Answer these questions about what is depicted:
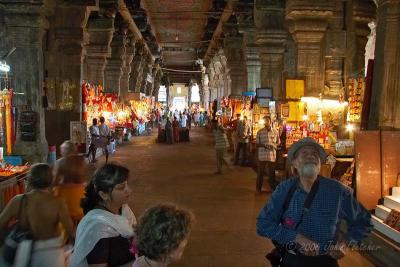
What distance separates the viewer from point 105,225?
245 centimetres

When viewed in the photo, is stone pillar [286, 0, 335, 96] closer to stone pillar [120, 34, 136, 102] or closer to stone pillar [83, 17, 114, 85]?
stone pillar [83, 17, 114, 85]

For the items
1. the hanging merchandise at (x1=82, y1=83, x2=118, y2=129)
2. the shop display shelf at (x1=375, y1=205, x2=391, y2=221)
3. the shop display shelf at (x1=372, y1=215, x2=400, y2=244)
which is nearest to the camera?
the shop display shelf at (x1=372, y1=215, x2=400, y2=244)

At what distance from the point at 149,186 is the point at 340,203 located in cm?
751

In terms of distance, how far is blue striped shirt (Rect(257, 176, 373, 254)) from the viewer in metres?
2.81

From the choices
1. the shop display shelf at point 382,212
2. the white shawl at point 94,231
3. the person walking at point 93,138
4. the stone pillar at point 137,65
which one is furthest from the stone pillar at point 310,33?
the stone pillar at point 137,65

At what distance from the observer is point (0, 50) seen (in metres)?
11.1

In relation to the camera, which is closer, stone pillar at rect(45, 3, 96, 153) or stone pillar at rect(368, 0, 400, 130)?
stone pillar at rect(368, 0, 400, 130)

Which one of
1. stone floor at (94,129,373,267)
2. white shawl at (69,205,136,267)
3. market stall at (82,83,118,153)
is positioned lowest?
stone floor at (94,129,373,267)

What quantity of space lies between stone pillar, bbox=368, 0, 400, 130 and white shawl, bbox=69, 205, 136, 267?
4951 mm

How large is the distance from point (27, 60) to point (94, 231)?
27.9 ft

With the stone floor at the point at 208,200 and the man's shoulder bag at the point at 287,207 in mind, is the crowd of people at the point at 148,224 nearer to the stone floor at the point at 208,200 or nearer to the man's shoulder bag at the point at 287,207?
the man's shoulder bag at the point at 287,207

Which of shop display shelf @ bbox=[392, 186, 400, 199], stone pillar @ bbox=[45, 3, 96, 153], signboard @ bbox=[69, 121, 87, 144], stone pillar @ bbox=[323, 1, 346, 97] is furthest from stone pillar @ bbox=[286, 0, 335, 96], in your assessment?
signboard @ bbox=[69, 121, 87, 144]

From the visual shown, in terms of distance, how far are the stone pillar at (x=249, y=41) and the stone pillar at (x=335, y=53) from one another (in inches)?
154

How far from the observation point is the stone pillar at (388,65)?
6.36 metres
